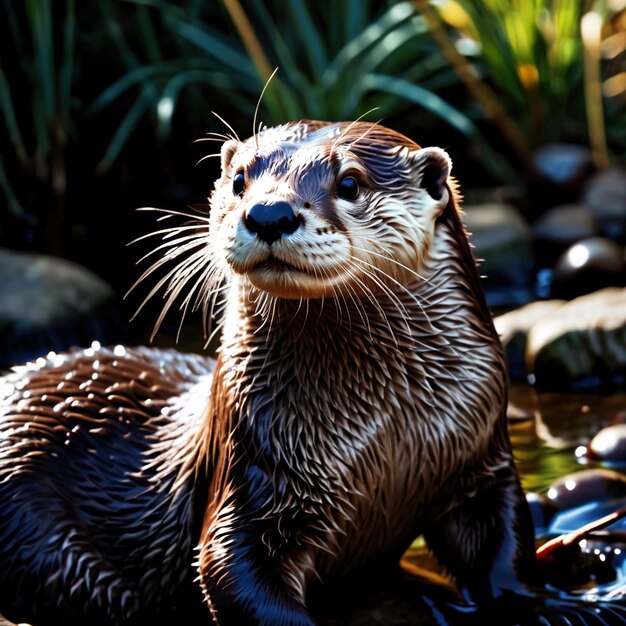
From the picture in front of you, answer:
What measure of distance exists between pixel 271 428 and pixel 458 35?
5.29 meters

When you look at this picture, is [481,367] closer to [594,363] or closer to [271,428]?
[271,428]

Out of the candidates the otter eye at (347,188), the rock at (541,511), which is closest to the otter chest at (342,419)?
the otter eye at (347,188)

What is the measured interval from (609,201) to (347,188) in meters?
4.21

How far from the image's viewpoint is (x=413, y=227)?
2.46 meters

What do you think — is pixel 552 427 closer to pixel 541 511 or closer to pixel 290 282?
pixel 541 511

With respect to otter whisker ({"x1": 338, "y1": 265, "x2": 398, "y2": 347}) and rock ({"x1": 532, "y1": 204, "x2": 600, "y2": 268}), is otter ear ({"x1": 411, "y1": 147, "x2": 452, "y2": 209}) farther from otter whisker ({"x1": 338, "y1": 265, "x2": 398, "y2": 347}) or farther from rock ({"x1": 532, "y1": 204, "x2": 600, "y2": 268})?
rock ({"x1": 532, "y1": 204, "x2": 600, "y2": 268})

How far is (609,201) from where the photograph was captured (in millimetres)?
6367

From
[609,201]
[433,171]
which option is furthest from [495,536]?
[609,201]

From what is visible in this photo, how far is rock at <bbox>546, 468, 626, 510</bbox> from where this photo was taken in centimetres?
319

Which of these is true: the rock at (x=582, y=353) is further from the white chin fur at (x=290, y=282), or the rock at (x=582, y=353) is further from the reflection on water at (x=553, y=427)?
the white chin fur at (x=290, y=282)

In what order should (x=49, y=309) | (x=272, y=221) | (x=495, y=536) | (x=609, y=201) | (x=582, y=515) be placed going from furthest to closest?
(x=609, y=201), (x=49, y=309), (x=582, y=515), (x=495, y=536), (x=272, y=221)

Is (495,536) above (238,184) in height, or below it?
below

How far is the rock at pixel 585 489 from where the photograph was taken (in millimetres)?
3191

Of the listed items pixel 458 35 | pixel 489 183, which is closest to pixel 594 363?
pixel 489 183
